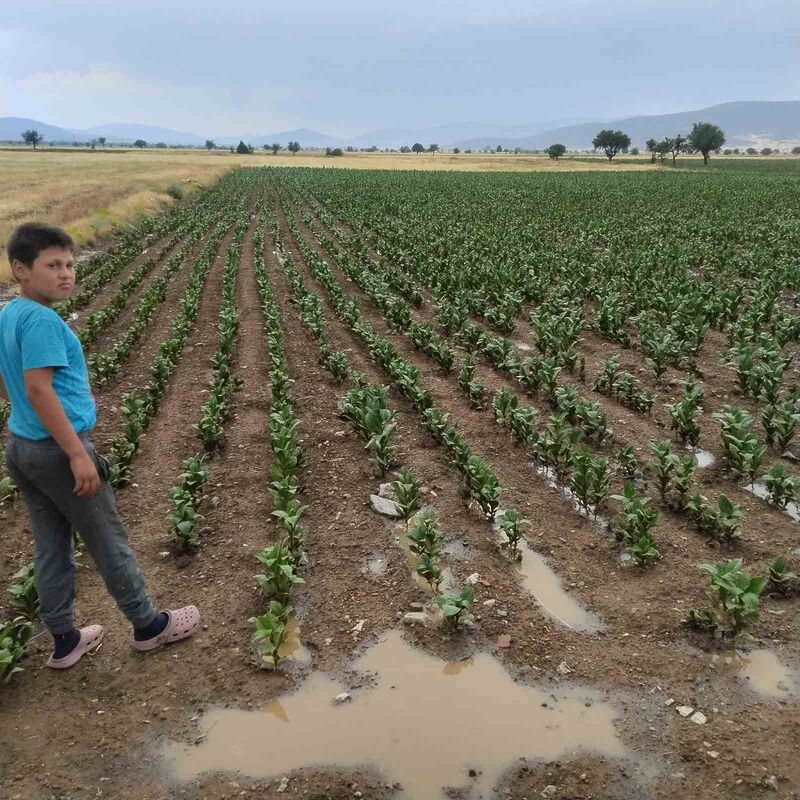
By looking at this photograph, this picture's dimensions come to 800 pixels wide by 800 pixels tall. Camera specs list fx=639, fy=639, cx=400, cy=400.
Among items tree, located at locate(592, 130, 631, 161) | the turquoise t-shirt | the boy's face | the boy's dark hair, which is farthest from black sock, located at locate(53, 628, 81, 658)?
tree, located at locate(592, 130, 631, 161)

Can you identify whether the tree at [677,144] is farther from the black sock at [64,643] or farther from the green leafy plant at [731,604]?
the black sock at [64,643]

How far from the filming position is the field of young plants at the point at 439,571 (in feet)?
11.6

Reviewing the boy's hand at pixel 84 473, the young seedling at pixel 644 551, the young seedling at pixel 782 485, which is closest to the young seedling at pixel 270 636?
the boy's hand at pixel 84 473

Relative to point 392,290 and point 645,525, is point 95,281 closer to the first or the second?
point 392,290

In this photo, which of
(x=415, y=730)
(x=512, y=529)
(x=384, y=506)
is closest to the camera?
(x=415, y=730)

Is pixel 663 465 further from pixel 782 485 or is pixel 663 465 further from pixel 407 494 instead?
pixel 407 494

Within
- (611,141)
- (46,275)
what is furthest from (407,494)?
(611,141)

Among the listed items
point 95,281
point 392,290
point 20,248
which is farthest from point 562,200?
point 20,248

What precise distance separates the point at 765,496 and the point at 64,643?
19.7 ft

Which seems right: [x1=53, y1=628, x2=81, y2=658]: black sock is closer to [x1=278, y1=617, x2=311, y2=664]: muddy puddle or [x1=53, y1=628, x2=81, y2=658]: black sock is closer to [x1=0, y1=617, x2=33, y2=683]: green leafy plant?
[x1=0, y1=617, x2=33, y2=683]: green leafy plant

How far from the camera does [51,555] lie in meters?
Answer: 3.86

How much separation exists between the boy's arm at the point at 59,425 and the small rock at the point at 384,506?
2.95 m

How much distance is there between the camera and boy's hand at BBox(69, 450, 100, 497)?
3.42m

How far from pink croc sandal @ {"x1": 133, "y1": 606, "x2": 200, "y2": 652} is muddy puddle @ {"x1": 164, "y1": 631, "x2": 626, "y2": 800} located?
72cm
